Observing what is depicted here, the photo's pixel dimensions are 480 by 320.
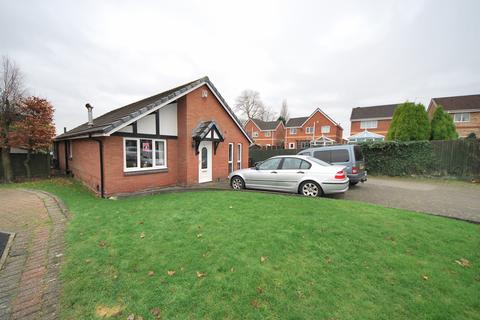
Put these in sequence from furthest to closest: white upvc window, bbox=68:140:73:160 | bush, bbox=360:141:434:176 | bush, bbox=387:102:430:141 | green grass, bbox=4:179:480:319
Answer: bush, bbox=387:102:430:141 < bush, bbox=360:141:434:176 < white upvc window, bbox=68:140:73:160 < green grass, bbox=4:179:480:319

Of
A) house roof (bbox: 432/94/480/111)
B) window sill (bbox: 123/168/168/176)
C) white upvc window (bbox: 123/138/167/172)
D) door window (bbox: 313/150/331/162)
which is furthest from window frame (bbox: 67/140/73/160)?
house roof (bbox: 432/94/480/111)

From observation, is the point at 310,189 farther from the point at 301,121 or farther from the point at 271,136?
the point at 271,136

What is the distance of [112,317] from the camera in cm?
221

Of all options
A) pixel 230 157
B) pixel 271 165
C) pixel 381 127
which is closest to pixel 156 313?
pixel 271 165

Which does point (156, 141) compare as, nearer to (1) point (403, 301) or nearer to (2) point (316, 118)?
(1) point (403, 301)

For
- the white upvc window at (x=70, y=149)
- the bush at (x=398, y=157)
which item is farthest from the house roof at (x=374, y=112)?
the white upvc window at (x=70, y=149)

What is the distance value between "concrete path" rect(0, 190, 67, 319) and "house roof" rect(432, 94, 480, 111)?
141ft

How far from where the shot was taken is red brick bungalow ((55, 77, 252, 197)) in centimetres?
793

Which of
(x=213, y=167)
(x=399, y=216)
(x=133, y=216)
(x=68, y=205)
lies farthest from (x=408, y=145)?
(x=68, y=205)

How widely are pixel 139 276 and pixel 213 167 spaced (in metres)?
8.63

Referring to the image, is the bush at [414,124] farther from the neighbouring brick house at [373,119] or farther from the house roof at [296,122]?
the house roof at [296,122]

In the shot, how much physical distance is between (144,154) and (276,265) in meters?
7.79

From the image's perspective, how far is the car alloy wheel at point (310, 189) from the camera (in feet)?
24.0

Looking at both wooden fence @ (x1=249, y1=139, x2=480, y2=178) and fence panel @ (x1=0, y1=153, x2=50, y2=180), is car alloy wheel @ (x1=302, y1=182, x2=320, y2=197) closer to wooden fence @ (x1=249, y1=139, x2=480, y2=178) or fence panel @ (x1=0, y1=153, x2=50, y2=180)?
wooden fence @ (x1=249, y1=139, x2=480, y2=178)
